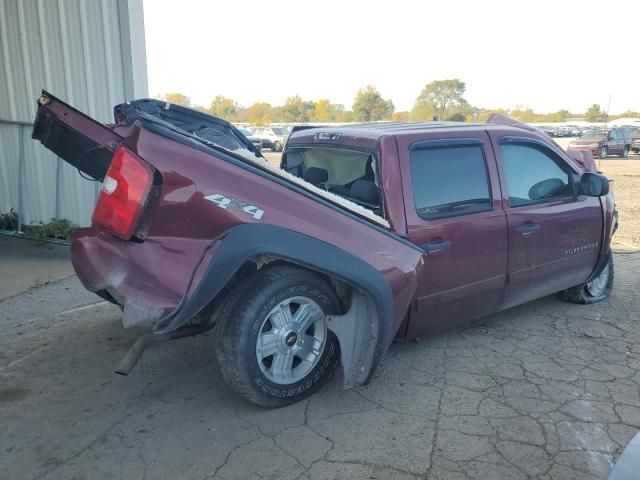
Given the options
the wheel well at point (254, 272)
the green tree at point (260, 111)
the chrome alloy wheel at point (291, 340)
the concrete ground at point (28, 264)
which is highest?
the green tree at point (260, 111)

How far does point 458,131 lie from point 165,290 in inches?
93.0

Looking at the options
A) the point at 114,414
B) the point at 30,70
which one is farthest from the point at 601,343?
the point at 30,70

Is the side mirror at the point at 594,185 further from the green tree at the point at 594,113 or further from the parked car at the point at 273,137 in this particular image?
the green tree at the point at 594,113

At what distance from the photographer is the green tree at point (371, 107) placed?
68.4 m

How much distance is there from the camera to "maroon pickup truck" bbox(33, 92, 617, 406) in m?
2.72

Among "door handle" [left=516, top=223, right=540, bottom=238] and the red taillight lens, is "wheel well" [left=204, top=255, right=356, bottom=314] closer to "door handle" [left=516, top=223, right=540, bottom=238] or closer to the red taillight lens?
the red taillight lens

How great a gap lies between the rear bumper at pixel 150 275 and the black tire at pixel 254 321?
349 millimetres

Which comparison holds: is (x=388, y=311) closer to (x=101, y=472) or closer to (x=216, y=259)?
(x=216, y=259)

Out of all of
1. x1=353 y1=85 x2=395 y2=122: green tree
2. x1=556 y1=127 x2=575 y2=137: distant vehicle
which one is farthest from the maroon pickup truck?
x1=353 y1=85 x2=395 y2=122: green tree

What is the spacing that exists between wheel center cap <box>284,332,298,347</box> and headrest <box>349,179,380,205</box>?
3.34 ft

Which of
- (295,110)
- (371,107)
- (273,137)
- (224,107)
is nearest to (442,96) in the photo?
(371,107)

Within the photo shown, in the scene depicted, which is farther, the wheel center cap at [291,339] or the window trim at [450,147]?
the window trim at [450,147]

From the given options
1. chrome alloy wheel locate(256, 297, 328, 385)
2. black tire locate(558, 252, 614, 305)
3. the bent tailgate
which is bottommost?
black tire locate(558, 252, 614, 305)

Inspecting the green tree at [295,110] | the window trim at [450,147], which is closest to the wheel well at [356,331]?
the window trim at [450,147]
